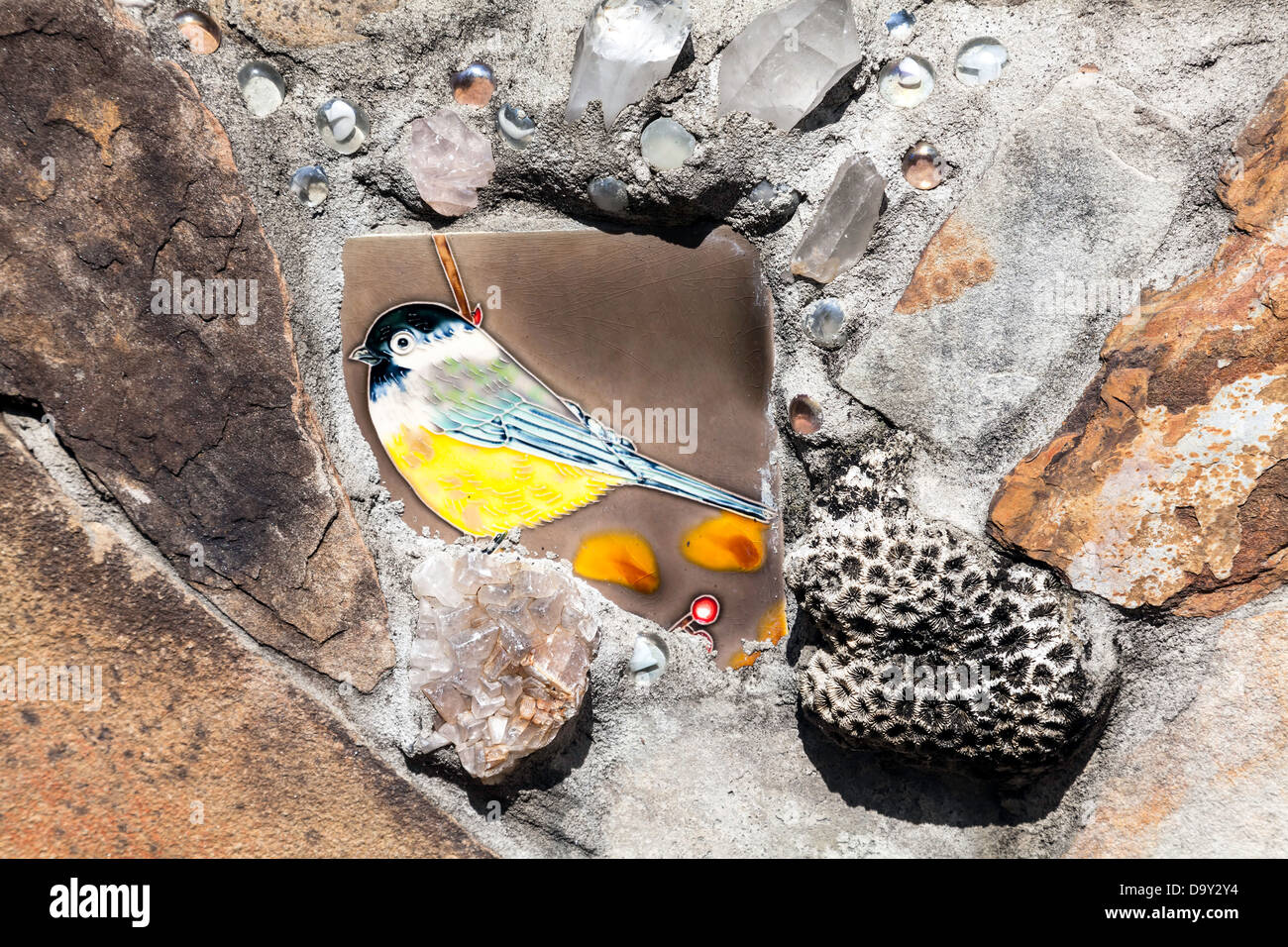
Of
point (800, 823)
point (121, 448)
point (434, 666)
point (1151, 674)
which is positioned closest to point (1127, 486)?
point (1151, 674)

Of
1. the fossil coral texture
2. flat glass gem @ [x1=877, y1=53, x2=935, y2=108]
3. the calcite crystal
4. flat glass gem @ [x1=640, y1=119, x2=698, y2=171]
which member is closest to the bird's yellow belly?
the calcite crystal

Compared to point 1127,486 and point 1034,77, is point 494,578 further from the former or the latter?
point 1034,77

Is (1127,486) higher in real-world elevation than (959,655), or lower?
higher

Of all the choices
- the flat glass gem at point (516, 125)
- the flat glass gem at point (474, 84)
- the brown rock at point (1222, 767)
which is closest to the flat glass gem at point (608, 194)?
the flat glass gem at point (516, 125)

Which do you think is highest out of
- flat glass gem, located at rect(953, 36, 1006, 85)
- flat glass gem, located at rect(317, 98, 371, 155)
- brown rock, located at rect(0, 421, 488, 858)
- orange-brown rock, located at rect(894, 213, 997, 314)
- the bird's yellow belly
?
flat glass gem, located at rect(953, 36, 1006, 85)

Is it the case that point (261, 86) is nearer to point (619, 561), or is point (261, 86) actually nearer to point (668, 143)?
point (668, 143)

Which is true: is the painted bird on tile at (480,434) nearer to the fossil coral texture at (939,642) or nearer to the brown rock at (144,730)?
the fossil coral texture at (939,642)

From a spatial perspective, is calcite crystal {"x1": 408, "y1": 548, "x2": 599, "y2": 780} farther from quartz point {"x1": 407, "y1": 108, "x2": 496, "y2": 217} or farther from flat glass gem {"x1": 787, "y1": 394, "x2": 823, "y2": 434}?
quartz point {"x1": 407, "y1": 108, "x2": 496, "y2": 217}
